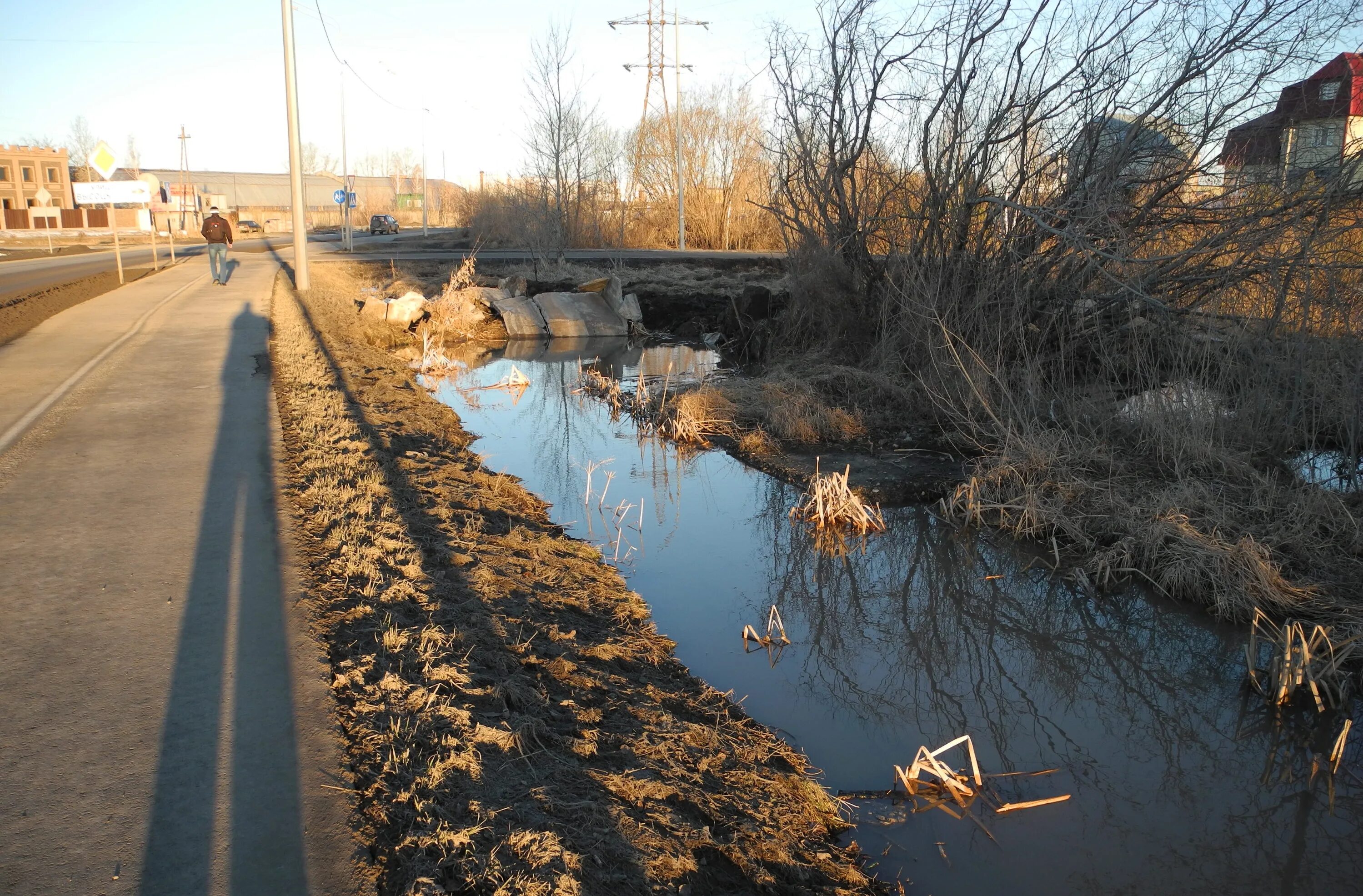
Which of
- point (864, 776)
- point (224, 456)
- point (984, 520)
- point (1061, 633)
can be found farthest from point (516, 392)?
point (864, 776)

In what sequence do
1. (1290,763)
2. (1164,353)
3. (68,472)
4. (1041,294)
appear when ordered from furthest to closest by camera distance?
(1041,294), (1164,353), (68,472), (1290,763)

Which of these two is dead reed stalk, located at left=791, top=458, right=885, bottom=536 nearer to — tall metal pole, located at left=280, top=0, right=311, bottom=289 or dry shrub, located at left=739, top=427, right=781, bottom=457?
dry shrub, located at left=739, top=427, right=781, bottom=457

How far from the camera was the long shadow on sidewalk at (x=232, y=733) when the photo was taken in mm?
3146

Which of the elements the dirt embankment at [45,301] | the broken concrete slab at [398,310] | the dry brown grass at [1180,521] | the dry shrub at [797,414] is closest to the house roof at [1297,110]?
the dry brown grass at [1180,521]

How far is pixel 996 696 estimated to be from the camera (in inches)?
219

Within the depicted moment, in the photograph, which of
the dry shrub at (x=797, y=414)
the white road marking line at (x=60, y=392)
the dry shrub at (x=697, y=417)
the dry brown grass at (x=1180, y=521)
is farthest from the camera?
the dry shrub at (x=697, y=417)

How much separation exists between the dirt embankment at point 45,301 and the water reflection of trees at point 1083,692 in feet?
44.2

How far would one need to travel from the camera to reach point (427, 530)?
667 centimetres

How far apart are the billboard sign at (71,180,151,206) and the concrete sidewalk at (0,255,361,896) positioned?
68.3ft

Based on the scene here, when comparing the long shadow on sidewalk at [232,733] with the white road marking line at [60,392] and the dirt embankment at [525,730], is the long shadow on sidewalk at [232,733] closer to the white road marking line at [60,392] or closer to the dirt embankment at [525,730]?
the dirt embankment at [525,730]

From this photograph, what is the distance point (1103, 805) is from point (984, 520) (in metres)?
4.25

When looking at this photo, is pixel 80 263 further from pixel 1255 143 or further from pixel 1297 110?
pixel 1297 110

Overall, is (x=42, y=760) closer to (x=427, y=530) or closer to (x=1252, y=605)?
(x=427, y=530)

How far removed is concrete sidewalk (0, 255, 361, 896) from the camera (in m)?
3.19
